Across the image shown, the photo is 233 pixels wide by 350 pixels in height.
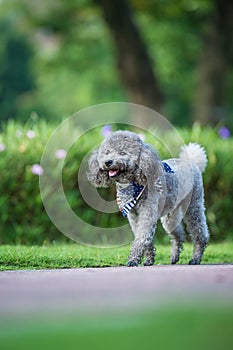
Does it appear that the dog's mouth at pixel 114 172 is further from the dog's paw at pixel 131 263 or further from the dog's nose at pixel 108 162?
the dog's paw at pixel 131 263

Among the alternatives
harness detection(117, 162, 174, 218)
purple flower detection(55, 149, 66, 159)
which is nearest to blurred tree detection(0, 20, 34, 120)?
purple flower detection(55, 149, 66, 159)

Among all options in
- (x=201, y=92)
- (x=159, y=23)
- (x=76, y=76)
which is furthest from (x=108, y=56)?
(x=201, y=92)

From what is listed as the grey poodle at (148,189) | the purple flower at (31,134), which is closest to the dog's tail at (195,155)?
the grey poodle at (148,189)

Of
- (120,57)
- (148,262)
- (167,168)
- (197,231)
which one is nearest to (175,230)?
(197,231)

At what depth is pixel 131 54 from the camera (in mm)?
16125

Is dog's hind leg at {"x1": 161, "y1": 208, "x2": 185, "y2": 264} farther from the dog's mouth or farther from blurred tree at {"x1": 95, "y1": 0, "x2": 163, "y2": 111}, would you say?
blurred tree at {"x1": 95, "y1": 0, "x2": 163, "y2": 111}

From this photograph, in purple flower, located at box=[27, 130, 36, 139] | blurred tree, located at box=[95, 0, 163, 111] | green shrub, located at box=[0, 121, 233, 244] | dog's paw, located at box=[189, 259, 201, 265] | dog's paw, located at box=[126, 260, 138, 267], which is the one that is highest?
blurred tree, located at box=[95, 0, 163, 111]

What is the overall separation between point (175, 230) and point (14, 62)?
22058mm

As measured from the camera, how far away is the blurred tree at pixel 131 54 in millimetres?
15859

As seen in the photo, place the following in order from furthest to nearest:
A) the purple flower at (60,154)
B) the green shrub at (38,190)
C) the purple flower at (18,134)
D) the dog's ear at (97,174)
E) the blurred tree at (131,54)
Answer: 1. the blurred tree at (131,54)
2. the purple flower at (18,134)
3. the purple flower at (60,154)
4. the green shrub at (38,190)
5. the dog's ear at (97,174)

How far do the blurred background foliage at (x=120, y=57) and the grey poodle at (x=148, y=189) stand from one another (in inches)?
401

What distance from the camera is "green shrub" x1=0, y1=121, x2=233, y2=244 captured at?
7816 millimetres

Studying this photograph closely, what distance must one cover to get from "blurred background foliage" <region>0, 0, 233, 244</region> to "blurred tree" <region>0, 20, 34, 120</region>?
0.12 ft

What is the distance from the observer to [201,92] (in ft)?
58.1
